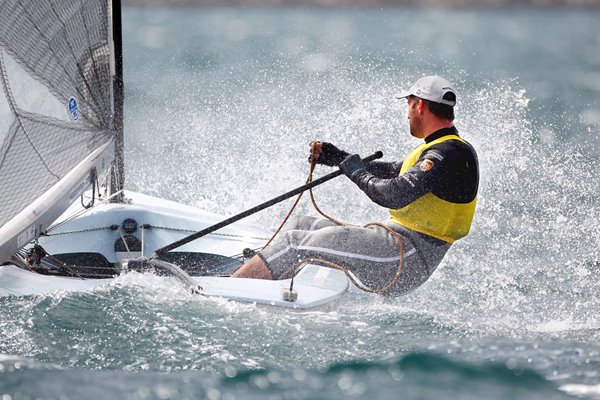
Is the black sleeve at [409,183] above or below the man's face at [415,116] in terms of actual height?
below

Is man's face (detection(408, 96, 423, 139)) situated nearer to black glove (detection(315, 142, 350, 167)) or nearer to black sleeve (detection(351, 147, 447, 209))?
black sleeve (detection(351, 147, 447, 209))

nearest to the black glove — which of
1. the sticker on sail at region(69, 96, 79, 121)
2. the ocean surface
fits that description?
the ocean surface

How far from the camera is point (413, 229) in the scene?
205 inches

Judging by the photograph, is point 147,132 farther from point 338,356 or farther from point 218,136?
point 338,356

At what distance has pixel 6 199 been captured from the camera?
16.6ft

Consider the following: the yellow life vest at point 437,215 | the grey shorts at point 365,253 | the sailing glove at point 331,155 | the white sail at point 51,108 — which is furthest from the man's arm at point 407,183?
the white sail at point 51,108

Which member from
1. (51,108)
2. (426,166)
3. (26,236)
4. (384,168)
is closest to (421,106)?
(426,166)

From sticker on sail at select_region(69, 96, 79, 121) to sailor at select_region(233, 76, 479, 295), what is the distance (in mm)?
1211

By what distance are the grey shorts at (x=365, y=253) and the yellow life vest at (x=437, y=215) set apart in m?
0.05

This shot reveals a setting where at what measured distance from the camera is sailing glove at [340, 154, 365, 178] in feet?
16.6

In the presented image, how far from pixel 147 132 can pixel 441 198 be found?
6.77 metres

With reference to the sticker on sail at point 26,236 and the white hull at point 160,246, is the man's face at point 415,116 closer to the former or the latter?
the white hull at point 160,246

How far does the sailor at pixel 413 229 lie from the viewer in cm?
507

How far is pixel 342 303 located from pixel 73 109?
172 centimetres
